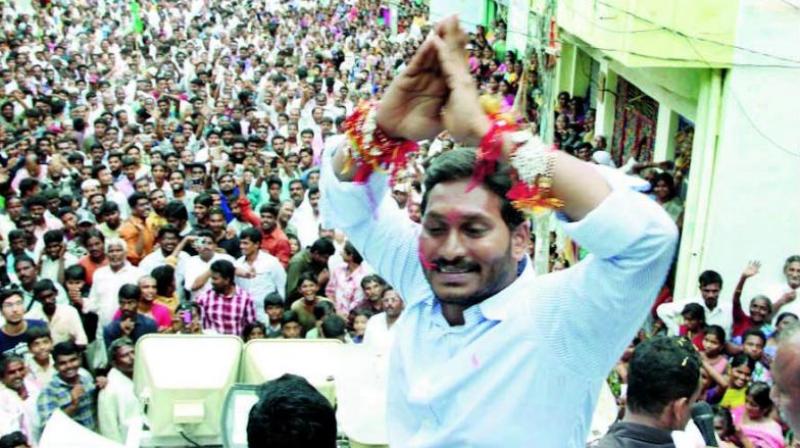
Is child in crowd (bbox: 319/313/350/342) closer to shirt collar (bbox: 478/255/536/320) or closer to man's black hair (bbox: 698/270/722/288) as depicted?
man's black hair (bbox: 698/270/722/288)

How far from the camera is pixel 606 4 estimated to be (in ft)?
27.9

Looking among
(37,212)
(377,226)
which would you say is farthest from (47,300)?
(377,226)

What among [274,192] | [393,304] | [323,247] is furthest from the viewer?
[274,192]

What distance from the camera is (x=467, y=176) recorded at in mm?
1707

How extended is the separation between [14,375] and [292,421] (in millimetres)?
3171

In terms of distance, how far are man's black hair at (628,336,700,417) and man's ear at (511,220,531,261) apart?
1.08m

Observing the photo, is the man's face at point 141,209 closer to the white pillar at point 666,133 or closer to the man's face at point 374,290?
the man's face at point 374,290

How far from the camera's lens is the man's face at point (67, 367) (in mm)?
4594

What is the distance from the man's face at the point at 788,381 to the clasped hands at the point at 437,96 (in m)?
0.67

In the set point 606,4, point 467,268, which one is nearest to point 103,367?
point 467,268

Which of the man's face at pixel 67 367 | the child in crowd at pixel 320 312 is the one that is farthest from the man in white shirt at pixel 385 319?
the man's face at pixel 67 367

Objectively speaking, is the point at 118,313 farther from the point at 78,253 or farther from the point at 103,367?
the point at 78,253

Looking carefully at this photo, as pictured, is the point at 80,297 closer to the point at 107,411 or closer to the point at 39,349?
the point at 39,349

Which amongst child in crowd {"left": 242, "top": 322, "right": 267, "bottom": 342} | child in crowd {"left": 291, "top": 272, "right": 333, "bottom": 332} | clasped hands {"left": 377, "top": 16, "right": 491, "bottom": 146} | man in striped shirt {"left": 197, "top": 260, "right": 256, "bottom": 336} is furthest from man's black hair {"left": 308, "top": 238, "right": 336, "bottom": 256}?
clasped hands {"left": 377, "top": 16, "right": 491, "bottom": 146}
